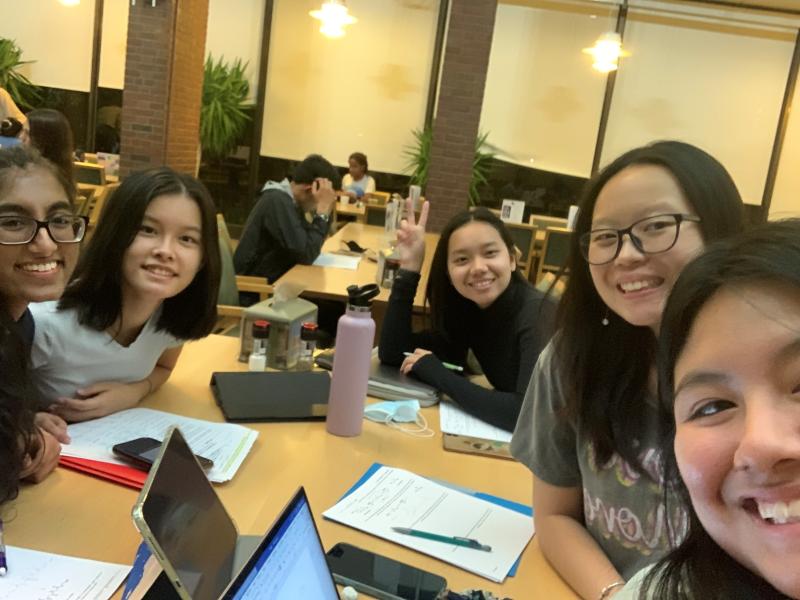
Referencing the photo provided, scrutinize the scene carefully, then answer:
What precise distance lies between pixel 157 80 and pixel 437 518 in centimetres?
595

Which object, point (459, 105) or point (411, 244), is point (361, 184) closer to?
point (459, 105)

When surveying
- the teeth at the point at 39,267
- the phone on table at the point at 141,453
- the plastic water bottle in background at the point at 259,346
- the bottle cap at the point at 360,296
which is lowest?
the phone on table at the point at 141,453

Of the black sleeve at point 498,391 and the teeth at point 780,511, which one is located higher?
the teeth at point 780,511

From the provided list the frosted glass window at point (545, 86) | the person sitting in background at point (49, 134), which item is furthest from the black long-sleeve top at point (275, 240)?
the frosted glass window at point (545, 86)

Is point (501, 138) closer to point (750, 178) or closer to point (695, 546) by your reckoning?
point (750, 178)

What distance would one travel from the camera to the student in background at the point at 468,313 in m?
2.09

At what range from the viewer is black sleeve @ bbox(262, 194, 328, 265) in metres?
3.79

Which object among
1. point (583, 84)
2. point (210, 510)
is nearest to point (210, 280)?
point (210, 510)

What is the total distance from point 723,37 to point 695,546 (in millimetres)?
8661

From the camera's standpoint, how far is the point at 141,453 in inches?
56.1

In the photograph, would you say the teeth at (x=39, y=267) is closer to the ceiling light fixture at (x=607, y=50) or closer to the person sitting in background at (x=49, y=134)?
the person sitting in background at (x=49, y=134)

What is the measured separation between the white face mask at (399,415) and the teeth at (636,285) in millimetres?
720

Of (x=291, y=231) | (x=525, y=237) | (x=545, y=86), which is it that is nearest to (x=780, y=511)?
(x=291, y=231)

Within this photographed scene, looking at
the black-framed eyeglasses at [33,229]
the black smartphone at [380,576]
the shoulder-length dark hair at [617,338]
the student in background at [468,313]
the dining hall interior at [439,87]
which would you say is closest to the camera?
the black smartphone at [380,576]
